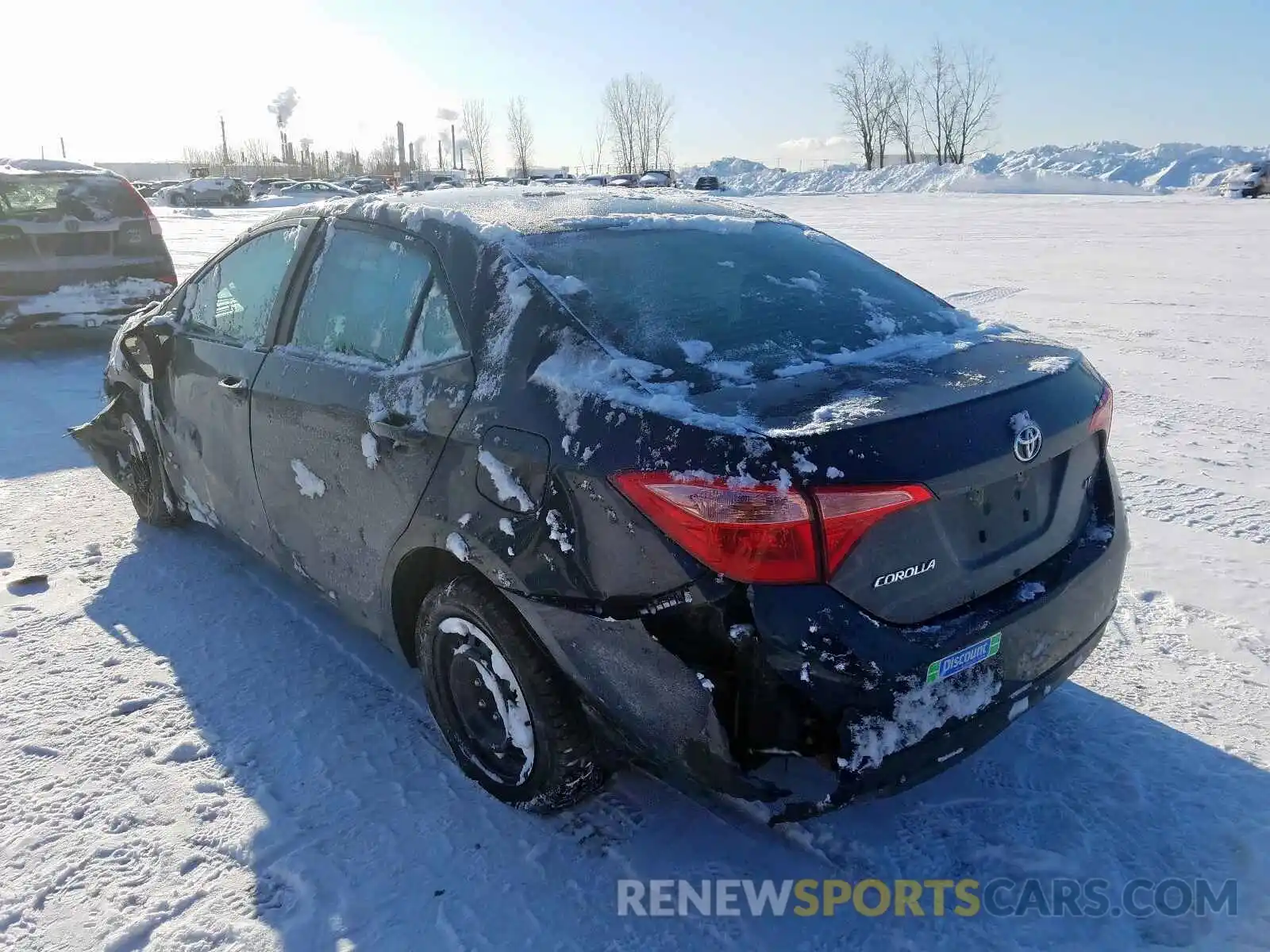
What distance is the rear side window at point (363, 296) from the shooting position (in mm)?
2754

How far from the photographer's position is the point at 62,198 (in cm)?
834

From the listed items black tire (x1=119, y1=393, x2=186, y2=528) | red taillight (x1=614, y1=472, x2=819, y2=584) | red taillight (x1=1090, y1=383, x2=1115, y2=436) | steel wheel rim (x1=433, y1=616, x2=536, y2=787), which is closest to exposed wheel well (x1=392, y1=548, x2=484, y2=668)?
steel wheel rim (x1=433, y1=616, x2=536, y2=787)

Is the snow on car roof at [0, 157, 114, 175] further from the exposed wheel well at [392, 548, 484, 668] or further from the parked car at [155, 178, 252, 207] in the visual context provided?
the parked car at [155, 178, 252, 207]

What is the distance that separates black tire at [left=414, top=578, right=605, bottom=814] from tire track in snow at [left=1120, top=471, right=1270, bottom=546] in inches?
124

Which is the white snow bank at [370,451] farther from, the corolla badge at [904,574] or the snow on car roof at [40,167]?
the snow on car roof at [40,167]

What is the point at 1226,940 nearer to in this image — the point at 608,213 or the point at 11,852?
the point at 608,213

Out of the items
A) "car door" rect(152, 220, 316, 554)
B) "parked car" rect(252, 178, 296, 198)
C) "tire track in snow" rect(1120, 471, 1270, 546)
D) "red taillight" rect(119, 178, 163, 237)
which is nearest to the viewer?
"car door" rect(152, 220, 316, 554)

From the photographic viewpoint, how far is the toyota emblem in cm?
215

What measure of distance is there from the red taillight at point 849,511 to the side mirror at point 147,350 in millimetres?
3182

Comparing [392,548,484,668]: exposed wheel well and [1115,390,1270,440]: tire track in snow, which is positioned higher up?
[392,548,484,668]: exposed wheel well

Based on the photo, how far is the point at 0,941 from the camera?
2172 mm

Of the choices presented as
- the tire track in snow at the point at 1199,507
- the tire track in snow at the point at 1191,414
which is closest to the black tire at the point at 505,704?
the tire track in snow at the point at 1199,507

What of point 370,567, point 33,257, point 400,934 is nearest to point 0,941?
point 400,934

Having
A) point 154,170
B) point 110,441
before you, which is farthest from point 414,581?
point 154,170
